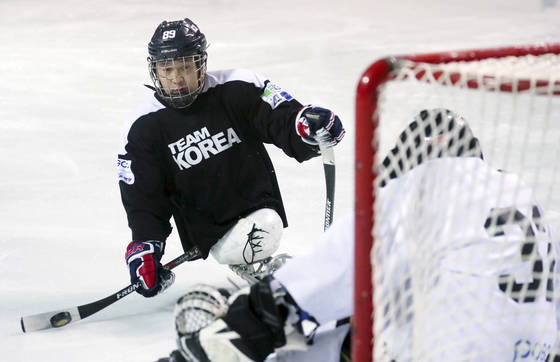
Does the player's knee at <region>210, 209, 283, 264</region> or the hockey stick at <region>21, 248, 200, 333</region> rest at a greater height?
the player's knee at <region>210, 209, 283, 264</region>

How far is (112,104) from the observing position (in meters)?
4.49

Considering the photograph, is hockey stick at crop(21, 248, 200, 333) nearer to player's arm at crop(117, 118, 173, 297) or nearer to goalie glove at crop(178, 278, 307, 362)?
player's arm at crop(117, 118, 173, 297)

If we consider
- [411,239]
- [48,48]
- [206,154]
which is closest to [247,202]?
[206,154]

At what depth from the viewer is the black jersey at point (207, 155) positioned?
2152mm

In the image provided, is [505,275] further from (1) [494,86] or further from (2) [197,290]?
(2) [197,290]

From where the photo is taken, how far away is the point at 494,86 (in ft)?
3.64

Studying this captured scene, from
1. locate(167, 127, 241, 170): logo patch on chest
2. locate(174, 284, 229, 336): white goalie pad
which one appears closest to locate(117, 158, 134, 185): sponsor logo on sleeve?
locate(167, 127, 241, 170): logo patch on chest

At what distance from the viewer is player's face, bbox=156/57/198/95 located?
6.87 feet

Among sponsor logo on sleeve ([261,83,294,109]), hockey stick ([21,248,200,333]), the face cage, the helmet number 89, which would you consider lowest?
hockey stick ([21,248,200,333])

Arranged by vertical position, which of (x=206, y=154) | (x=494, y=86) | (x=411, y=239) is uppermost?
(x=494, y=86)

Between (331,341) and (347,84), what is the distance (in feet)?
11.3

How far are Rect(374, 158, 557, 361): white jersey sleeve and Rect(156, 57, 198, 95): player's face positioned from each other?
101 centimetres

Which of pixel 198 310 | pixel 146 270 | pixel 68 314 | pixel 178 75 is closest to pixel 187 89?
pixel 178 75

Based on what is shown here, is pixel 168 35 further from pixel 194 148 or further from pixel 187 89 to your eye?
pixel 194 148
